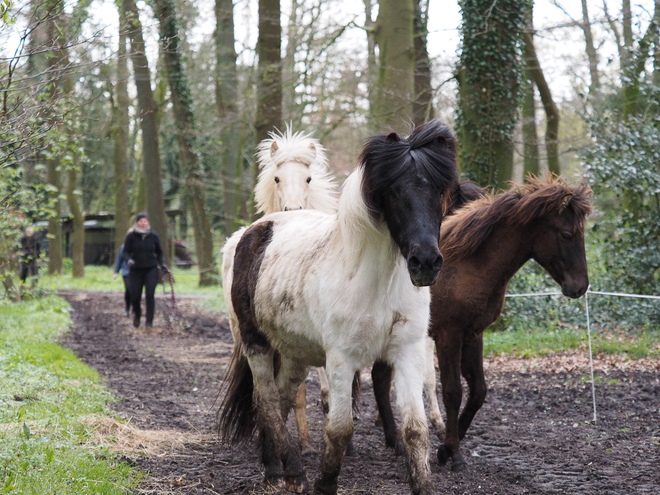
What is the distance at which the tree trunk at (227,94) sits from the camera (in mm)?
20500

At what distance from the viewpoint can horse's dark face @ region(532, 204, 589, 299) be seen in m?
4.98

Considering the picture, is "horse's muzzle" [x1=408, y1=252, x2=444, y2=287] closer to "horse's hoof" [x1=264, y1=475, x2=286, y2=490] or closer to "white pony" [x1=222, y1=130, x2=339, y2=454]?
"horse's hoof" [x1=264, y1=475, x2=286, y2=490]

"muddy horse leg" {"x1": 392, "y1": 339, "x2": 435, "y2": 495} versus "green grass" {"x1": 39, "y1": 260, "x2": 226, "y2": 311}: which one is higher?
"muddy horse leg" {"x1": 392, "y1": 339, "x2": 435, "y2": 495}

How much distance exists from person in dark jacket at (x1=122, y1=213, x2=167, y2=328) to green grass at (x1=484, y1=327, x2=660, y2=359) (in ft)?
21.4

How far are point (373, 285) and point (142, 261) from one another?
10.2m

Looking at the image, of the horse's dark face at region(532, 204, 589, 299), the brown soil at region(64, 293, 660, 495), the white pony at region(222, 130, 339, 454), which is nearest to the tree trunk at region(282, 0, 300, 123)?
the brown soil at region(64, 293, 660, 495)

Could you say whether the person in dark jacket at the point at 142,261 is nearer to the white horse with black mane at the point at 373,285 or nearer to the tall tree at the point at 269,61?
the tall tree at the point at 269,61

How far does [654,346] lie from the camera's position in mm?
9500

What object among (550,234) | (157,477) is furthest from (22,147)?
(550,234)

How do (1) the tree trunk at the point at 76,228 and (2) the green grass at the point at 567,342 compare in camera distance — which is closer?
(2) the green grass at the point at 567,342

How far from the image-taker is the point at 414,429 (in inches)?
144

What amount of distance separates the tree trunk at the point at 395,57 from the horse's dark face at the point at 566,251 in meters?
6.22

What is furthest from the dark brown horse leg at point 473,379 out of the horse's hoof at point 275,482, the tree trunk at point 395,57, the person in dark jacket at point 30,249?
the person in dark jacket at point 30,249

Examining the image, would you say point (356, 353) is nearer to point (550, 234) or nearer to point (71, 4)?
point (550, 234)
